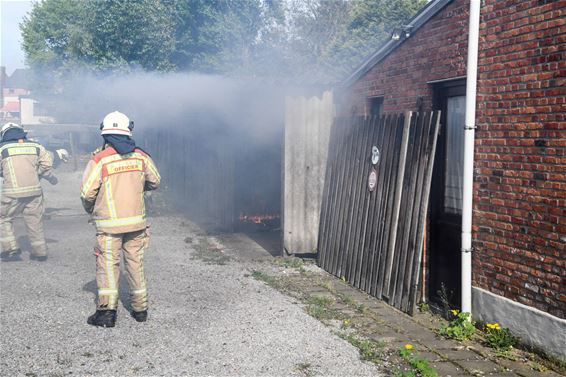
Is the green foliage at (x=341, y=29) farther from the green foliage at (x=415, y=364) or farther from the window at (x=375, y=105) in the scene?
the green foliage at (x=415, y=364)

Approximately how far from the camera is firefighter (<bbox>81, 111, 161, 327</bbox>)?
5969 mm

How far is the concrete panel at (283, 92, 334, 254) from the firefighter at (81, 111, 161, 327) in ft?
11.3

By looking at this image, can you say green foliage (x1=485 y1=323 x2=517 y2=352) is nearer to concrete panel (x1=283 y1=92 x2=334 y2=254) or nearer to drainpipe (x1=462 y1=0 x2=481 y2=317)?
drainpipe (x1=462 y1=0 x2=481 y2=317)

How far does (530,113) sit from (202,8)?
20.8 m

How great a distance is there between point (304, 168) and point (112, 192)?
12.9 feet

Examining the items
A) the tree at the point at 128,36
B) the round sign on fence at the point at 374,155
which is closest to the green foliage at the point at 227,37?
the tree at the point at 128,36

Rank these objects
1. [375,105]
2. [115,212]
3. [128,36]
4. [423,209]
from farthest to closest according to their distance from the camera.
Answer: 1. [128,36]
2. [375,105]
3. [423,209]
4. [115,212]

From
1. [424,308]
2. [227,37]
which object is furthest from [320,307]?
[227,37]

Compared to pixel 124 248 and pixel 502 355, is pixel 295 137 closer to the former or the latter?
pixel 124 248

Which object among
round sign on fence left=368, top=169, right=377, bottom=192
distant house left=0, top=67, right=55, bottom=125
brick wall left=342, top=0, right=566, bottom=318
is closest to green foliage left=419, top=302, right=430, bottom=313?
brick wall left=342, top=0, right=566, bottom=318

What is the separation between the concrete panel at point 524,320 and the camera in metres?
4.98

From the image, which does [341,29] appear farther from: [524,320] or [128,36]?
[524,320]

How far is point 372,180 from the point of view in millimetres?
7742

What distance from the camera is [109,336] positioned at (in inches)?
219
